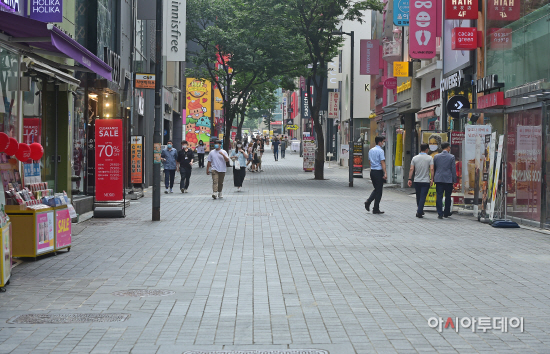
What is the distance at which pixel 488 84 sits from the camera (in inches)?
724

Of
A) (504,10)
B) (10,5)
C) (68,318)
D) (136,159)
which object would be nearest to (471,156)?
(504,10)

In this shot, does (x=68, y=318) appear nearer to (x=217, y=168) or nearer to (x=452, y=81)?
(x=217, y=168)

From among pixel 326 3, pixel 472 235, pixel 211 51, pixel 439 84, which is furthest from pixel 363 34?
pixel 472 235

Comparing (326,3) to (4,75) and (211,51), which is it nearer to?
(211,51)

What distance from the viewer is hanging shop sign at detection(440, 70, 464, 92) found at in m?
21.7

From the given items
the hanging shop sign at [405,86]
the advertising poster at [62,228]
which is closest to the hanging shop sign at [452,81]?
the hanging shop sign at [405,86]

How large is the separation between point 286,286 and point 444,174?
9.30 m

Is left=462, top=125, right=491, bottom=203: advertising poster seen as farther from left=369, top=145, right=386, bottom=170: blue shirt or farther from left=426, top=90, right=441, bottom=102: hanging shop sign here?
left=426, top=90, right=441, bottom=102: hanging shop sign

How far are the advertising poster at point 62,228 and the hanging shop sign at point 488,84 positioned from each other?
462 inches

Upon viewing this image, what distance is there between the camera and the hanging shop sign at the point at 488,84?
1786 centimetres

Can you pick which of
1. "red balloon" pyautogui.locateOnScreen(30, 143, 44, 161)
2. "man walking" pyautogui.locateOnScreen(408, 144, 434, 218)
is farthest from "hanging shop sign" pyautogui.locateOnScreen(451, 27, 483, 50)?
"red balloon" pyautogui.locateOnScreen(30, 143, 44, 161)

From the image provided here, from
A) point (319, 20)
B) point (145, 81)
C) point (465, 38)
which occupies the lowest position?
point (145, 81)

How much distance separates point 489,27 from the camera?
1919 cm

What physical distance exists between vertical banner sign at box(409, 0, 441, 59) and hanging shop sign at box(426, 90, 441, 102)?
5.87 ft
